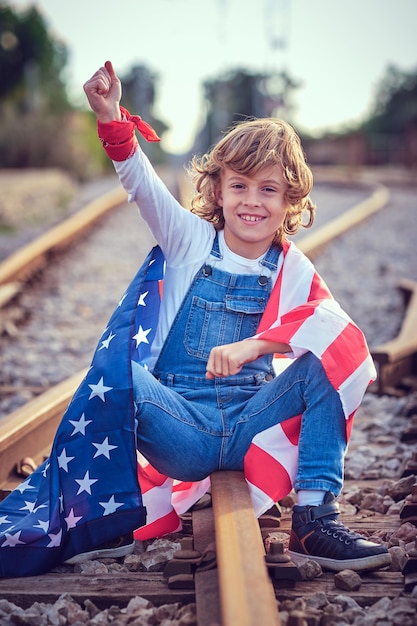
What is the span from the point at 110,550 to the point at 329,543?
68cm

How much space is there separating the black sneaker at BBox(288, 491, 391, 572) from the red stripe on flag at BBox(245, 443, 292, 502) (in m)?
0.10

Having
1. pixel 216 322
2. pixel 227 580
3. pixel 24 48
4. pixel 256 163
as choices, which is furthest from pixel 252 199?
pixel 24 48

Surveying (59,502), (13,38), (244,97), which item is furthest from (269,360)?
(244,97)

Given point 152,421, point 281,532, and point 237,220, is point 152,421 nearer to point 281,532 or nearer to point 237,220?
point 281,532

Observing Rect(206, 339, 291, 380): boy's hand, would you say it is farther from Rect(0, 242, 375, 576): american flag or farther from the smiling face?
the smiling face

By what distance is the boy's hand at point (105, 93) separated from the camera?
8.80 ft

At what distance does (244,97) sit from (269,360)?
238 ft

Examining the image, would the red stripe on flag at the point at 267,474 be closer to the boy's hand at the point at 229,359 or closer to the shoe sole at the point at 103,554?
the boy's hand at the point at 229,359

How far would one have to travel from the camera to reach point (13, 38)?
5634cm

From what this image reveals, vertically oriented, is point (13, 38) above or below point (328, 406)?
above

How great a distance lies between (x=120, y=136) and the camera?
2.77 meters

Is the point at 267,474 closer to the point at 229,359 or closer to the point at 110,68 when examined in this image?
the point at 229,359

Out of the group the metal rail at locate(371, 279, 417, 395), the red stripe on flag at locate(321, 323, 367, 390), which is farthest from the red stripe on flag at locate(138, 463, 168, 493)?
the metal rail at locate(371, 279, 417, 395)

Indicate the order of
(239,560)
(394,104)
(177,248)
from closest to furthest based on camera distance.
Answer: (239,560)
(177,248)
(394,104)
